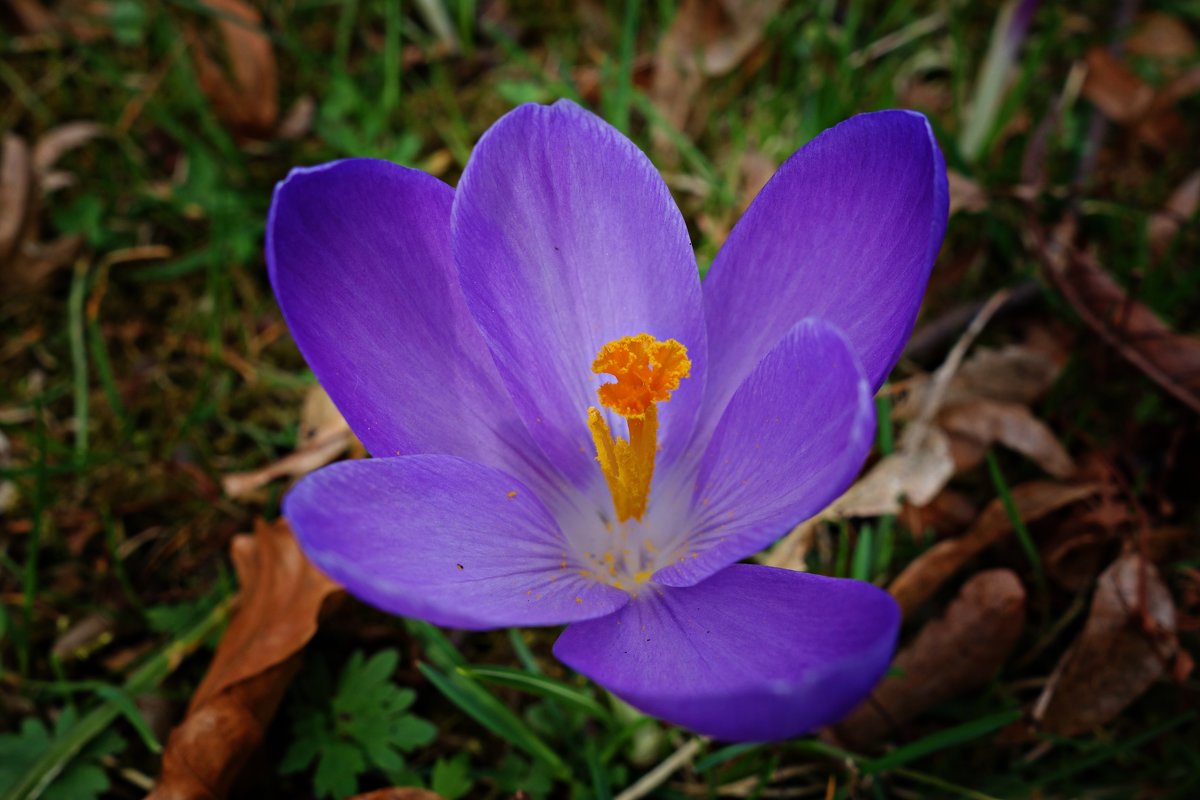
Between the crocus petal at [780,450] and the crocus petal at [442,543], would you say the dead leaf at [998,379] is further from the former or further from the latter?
the crocus petal at [442,543]

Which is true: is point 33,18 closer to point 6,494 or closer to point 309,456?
point 6,494

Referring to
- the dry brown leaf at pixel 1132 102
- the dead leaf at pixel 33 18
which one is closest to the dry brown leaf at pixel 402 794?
the dry brown leaf at pixel 1132 102

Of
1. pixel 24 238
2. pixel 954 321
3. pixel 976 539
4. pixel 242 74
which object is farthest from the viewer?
pixel 242 74

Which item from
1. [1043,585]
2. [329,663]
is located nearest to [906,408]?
[1043,585]

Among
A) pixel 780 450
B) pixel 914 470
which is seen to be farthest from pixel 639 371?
pixel 914 470

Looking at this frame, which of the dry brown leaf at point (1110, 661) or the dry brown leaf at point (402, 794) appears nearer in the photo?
the dry brown leaf at point (402, 794)

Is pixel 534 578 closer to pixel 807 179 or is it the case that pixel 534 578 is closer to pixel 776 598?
pixel 776 598
